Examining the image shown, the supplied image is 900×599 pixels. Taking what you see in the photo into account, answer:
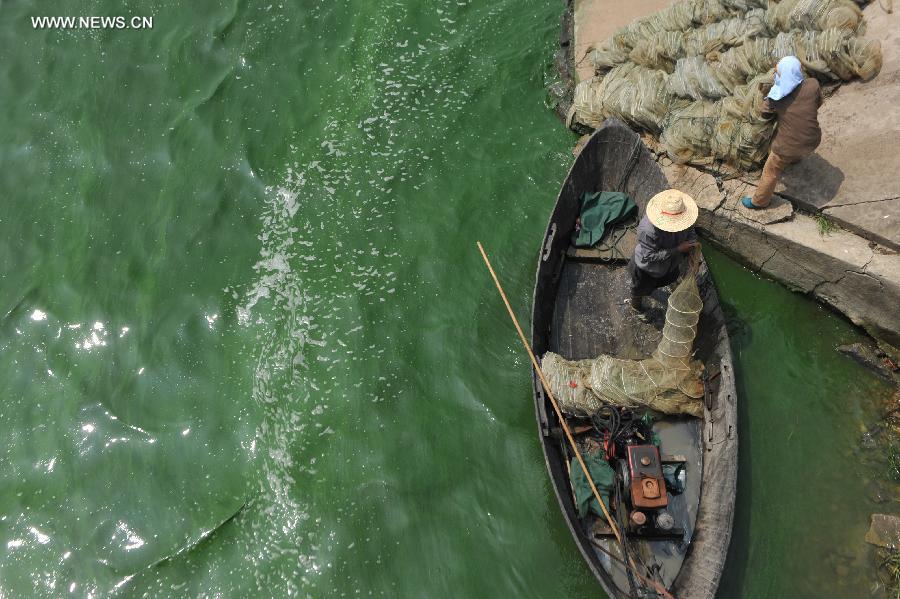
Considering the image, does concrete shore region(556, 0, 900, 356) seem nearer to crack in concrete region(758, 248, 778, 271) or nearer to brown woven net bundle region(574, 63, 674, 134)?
crack in concrete region(758, 248, 778, 271)

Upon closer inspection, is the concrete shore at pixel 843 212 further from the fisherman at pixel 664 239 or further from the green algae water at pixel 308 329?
the fisherman at pixel 664 239

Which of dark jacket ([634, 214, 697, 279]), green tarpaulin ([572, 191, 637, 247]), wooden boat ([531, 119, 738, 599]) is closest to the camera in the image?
wooden boat ([531, 119, 738, 599])

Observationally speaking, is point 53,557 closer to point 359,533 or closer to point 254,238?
point 359,533

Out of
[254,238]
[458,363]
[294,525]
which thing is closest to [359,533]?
[294,525]

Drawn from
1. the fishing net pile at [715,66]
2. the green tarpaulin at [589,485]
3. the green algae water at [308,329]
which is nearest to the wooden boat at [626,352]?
the green tarpaulin at [589,485]

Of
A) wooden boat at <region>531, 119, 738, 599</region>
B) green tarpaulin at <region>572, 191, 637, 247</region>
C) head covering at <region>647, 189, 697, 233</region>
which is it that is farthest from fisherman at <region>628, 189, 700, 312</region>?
green tarpaulin at <region>572, 191, 637, 247</region>

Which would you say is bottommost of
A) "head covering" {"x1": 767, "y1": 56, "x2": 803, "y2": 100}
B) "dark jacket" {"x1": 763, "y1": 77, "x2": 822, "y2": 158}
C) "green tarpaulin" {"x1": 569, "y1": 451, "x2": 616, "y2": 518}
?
"green tarpaulin" {"x1": 569, "y1": 451, "x2": 616, "y2": 518}

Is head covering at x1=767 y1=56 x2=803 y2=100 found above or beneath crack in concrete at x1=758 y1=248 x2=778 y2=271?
above
